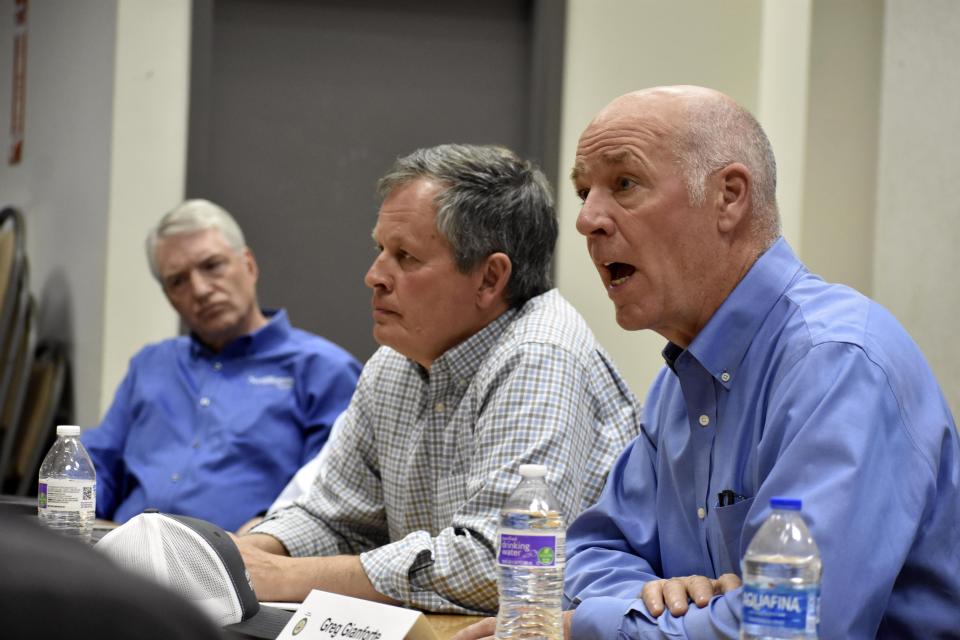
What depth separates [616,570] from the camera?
5.44 ft

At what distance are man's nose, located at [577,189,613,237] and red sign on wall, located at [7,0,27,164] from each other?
4086 mm

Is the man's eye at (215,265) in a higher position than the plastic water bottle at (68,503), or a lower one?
higher

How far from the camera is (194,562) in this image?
1.59m

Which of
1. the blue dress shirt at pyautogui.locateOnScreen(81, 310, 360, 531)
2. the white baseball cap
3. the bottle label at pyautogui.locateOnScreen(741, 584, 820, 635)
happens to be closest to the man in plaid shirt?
the white baseball cap

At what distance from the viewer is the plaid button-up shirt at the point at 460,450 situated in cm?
197

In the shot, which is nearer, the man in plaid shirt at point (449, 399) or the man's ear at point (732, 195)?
the man's ear at point (732, 195)

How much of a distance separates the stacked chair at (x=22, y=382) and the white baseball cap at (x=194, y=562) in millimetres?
2957

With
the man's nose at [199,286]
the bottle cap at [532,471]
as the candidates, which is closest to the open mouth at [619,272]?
Result: the bottle cap at [532,471]

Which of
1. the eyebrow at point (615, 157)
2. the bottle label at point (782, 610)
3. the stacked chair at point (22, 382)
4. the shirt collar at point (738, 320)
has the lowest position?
the stacked chair at point (22, 382)

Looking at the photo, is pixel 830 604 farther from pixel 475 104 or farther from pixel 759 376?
pixel 475 104

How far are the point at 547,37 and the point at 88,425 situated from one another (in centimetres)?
210

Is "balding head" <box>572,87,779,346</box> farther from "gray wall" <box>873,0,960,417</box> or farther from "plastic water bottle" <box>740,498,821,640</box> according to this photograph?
"gray wall" <box>873,0,960,417</box>

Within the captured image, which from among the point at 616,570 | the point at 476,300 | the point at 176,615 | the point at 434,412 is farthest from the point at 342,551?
the point at 176,615

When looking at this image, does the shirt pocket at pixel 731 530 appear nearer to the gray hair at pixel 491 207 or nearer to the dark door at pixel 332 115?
the gray hair at pixel 491 207
